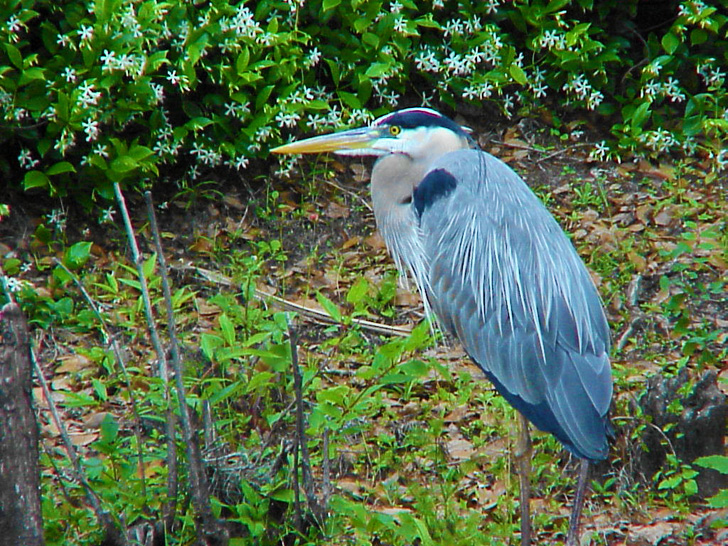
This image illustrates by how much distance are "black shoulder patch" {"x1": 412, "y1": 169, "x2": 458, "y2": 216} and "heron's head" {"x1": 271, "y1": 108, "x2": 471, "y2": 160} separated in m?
0.19

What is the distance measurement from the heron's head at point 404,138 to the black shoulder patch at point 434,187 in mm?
194

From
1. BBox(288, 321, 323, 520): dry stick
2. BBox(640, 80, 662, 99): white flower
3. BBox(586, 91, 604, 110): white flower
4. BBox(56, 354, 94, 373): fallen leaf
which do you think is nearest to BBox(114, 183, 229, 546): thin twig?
BBox(288, 321, 323, 520): dry stick

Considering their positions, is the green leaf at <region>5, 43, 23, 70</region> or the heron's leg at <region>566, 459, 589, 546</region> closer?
the heron's leg at <region>566, 459, 589, 546</region>

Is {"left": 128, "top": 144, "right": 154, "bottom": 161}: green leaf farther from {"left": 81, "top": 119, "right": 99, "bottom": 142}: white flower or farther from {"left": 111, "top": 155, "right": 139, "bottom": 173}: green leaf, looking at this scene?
A: {"left": 81, "top": 119, "right": 99, "bottom": 142}: white flower

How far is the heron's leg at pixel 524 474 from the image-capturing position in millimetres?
2921

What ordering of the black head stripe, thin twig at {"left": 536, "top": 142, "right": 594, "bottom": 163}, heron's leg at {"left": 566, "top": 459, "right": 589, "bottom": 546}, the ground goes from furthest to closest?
1. thin twig at {"left": 536, "top": 142, "right": 594, "bottom": 163}
2. the black head stripe
3. the ground
4. heron's leg at {"left": 566, "top": 459, "right": 589, "bottom": 546}

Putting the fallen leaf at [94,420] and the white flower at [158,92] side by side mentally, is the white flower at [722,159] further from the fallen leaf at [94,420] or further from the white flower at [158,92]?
the fallen leaf at [94,420]

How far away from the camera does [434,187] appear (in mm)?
3334

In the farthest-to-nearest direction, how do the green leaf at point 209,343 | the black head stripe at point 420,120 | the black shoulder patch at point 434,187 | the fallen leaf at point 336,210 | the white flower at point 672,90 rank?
the white flower at point 672,90, the fallen leaf at point 336,210, the black head stripe at point 420,120, the black shoulder patch at point 434,187, the green leaf at point 209,343

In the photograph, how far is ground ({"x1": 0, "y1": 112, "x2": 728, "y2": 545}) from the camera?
3.20 metres

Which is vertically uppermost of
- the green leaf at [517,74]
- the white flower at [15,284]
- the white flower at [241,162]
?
the green leaf at [517,74]

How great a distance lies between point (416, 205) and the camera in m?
3.45

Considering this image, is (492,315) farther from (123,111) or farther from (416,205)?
(123,111)

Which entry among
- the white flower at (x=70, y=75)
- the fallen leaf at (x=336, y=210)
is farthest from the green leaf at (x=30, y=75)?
the fallen leaf at (x=336, y=210)
